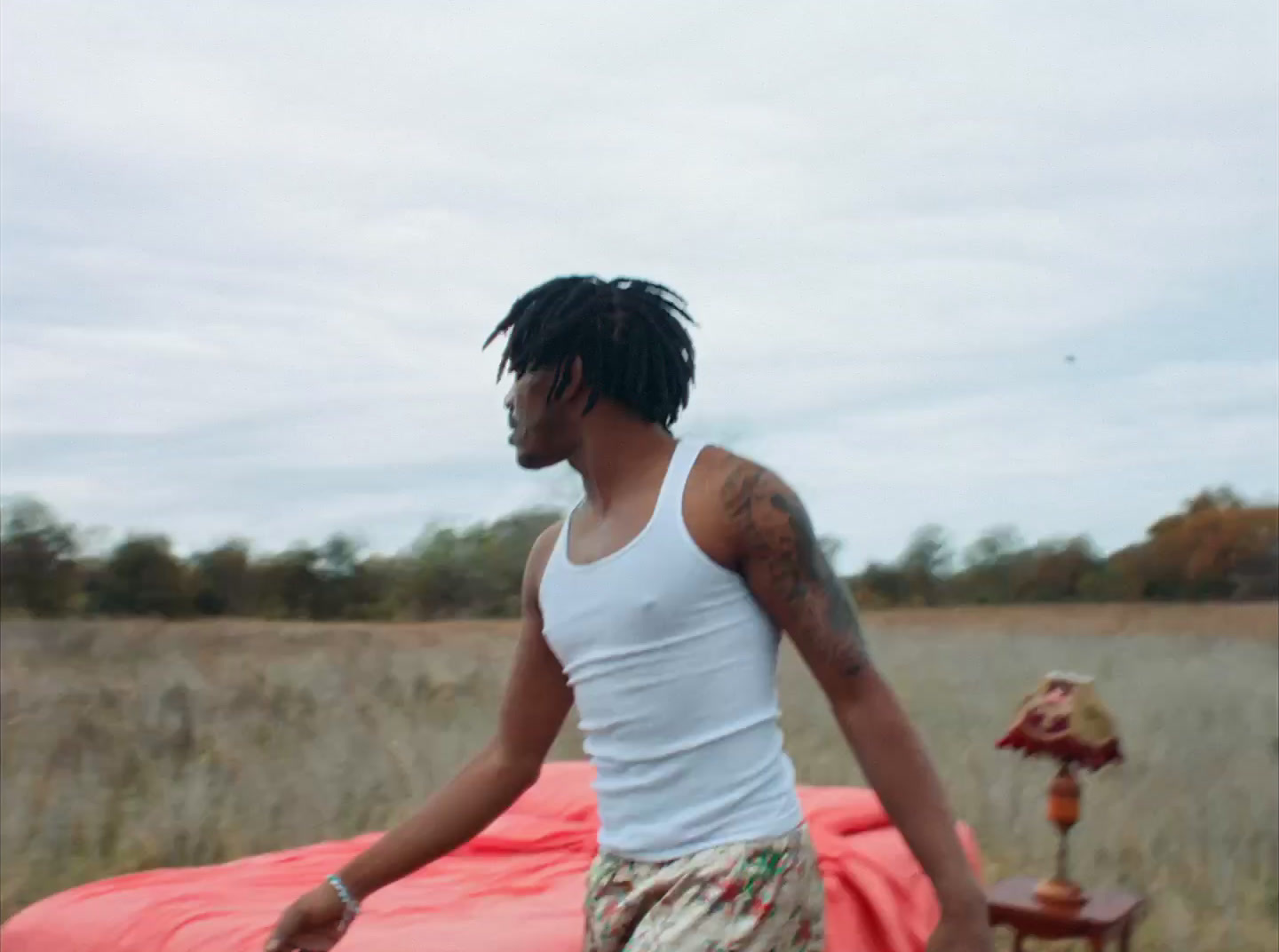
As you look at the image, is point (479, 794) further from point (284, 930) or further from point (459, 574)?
point (459, 574)

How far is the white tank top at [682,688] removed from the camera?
1391 millimetres

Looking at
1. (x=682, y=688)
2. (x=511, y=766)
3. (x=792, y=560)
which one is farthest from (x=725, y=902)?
(x=511, y=766)

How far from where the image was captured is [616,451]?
4.95 feet

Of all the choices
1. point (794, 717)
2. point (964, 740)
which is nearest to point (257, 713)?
point (794, 717)

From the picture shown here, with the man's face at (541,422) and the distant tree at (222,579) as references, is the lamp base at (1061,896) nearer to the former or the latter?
the man's face at (541,422)

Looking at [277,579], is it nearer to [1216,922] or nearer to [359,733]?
[359,733]

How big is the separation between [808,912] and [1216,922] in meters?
3.30

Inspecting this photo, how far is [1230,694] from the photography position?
641 cm

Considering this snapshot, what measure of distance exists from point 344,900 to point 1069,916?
207 centimetres

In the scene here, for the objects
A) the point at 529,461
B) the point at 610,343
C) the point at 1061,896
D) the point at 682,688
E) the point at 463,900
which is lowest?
the point at 1061,896

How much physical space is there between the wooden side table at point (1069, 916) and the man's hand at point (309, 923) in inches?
74.5

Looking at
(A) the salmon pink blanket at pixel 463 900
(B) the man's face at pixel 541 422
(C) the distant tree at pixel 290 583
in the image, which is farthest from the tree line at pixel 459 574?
(B) the man's face at pixel 541 422

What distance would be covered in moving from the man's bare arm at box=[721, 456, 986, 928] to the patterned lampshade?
1.99m

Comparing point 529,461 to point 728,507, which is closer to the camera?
point 728,507
